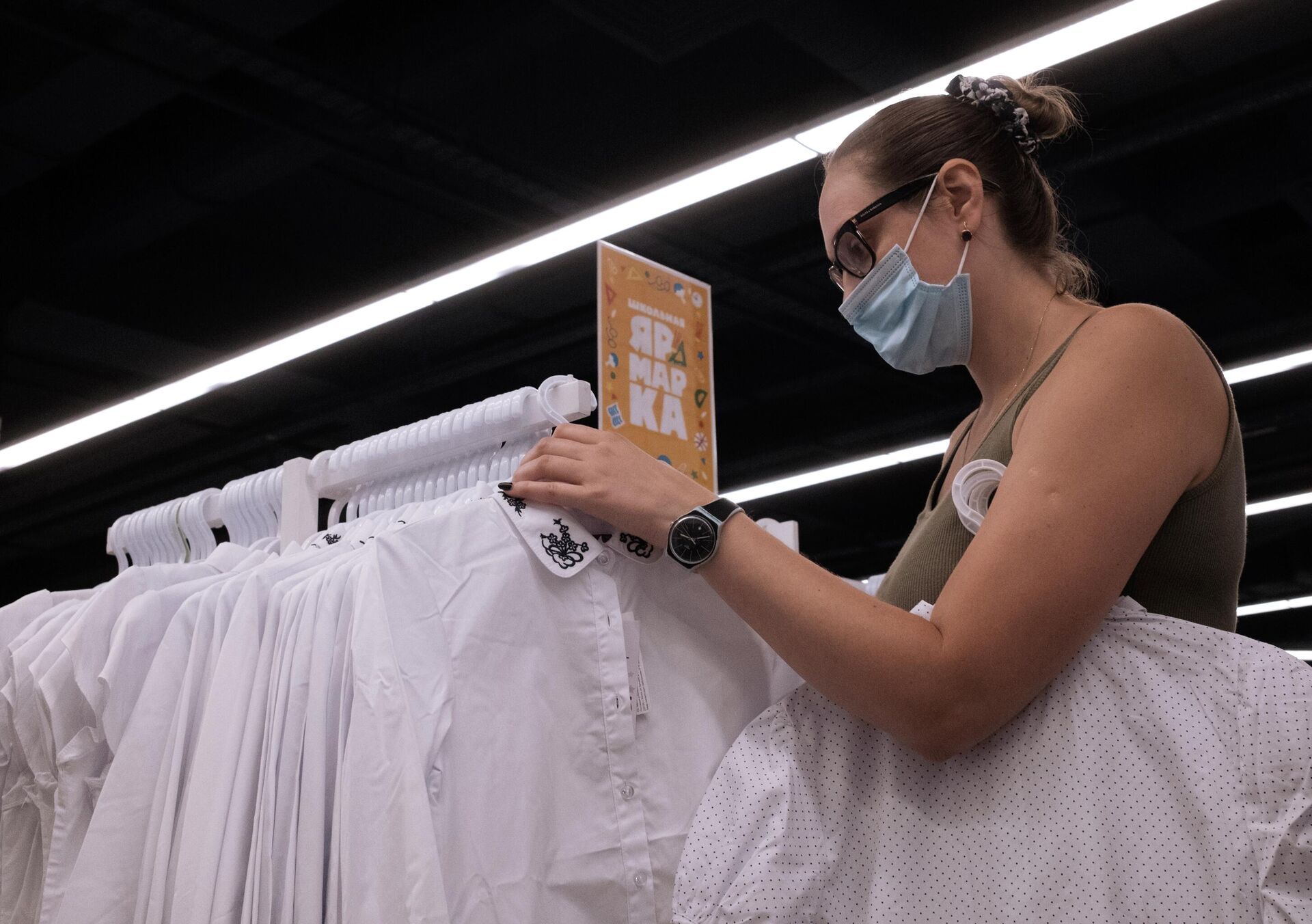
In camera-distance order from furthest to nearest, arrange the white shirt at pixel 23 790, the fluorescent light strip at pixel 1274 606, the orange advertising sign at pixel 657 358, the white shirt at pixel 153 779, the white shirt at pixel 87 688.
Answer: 1. the fluorescent light strip at pixel 1274 606
2. the orange advertising sign at pixel 657 358
3. the white shirt at pixel 23 790
4. the white shirt at pixel 87 688
5. the white shirt at pixel 153 779

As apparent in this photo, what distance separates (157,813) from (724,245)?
19.1 feet

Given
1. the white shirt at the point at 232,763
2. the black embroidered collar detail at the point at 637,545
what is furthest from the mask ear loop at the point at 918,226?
the white shirt at the point at 232,763

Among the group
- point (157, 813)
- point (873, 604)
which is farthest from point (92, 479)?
point (873, 604)

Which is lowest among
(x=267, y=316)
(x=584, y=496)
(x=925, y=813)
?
(x=925, y=813)

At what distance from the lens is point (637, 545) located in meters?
1.77

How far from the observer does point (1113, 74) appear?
5.75 metres

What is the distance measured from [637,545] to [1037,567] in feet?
2.15

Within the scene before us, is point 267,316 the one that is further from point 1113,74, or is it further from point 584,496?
point 584,496

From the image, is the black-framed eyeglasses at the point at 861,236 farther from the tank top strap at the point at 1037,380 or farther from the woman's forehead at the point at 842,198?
the tank top strap at the point at 1037,380

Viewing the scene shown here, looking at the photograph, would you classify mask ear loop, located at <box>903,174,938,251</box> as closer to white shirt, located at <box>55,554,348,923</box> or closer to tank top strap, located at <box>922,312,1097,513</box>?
tank top strap, located at <box>922,312,1097,513</box>

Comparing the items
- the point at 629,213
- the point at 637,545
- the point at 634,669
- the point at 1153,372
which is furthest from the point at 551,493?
Answer: the point at 629,213

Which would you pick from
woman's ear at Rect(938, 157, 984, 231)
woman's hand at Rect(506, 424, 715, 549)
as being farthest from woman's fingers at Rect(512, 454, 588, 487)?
woman's ear at Rect(938, 157, 984, 231)

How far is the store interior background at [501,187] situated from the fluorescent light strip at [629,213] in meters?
0.13

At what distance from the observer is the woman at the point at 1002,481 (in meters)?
1.31
